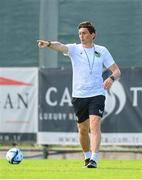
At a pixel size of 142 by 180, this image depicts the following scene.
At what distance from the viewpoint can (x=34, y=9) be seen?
1895 cm

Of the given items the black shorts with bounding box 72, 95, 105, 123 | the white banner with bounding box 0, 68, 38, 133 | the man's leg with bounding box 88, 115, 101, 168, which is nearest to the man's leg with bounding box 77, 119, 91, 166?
the black shorts with bounding box 72, 95, 105, 123

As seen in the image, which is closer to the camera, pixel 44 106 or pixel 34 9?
pixel 44 106

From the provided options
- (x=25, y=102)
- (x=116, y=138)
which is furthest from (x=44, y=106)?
(x=116, y=138)

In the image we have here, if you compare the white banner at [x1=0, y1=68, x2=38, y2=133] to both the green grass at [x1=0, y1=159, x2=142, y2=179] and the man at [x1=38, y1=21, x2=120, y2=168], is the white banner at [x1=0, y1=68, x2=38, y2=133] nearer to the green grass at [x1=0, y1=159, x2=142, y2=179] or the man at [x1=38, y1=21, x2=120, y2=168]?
the green grass at [x1=0, y1=159, x2=142, y2=179]

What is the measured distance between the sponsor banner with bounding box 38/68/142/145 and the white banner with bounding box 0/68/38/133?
16 cm

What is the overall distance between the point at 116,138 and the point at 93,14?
3085 millimetres

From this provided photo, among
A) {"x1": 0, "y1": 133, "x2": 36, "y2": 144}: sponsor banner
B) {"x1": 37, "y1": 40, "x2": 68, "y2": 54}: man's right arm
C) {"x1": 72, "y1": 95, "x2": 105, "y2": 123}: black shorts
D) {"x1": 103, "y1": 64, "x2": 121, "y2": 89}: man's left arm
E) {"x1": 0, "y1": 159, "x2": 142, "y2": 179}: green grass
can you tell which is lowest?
{"x1": 0, "y1": 159, "x2": 142, "y2": 179}: green grass

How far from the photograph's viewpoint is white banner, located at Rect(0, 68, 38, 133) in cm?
1759

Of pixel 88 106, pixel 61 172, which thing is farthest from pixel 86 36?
pixel 61 172

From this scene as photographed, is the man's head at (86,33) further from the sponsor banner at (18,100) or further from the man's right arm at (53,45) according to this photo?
the sponsor banner at (18,100)

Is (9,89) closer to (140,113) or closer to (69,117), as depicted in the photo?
(69,117)

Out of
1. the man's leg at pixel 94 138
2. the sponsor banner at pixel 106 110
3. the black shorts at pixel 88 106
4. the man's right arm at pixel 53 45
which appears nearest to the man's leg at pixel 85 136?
the black shorts at pixel 88 106

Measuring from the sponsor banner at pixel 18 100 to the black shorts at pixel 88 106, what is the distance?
469 centimetres

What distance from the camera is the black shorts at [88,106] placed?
12.6 metres
